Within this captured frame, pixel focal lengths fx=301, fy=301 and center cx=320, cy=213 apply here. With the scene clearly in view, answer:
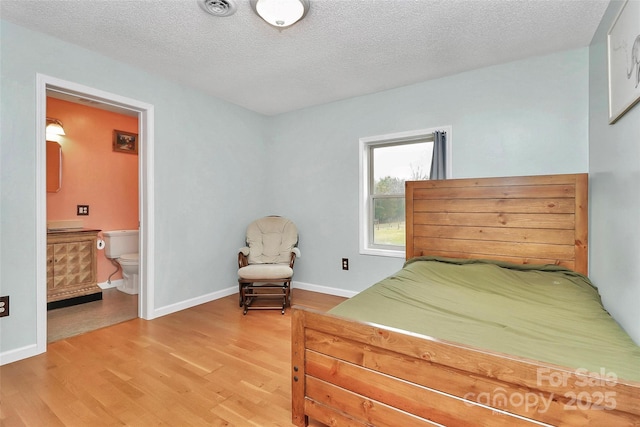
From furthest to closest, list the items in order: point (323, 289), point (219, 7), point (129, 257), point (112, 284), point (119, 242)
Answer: point (112, 284), point (119, 242), point (323, 289), point (129, 257), point (219, 7)

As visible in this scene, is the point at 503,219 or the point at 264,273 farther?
the point at 264,273

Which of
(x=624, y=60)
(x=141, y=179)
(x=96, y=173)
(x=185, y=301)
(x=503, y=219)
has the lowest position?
(x=185, y=301)

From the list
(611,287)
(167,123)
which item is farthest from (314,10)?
(611,287)

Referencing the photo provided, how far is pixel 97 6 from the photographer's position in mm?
1962

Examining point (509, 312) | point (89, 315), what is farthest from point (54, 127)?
point (509, 312)

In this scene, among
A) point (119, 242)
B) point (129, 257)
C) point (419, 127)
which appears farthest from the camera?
point (119, 242)

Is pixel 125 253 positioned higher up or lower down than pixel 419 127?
lower down

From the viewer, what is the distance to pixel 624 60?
1.60m

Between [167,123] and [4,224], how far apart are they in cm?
155

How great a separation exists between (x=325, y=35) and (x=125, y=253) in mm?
3657

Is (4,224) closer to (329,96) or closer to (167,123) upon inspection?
(167,123)

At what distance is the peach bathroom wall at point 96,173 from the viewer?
12.2 ft

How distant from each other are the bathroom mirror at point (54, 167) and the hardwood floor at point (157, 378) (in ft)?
Answer: 6.72

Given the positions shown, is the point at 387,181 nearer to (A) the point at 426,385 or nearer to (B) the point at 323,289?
(B) the point at 323,289
